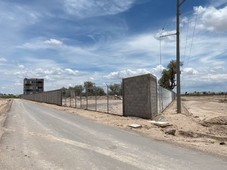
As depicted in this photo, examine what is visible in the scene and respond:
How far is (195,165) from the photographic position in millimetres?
8055

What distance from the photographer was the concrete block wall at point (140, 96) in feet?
73.0

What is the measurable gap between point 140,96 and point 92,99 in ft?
85.7

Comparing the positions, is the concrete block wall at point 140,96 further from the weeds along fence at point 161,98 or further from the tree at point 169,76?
the tree at point 169,76

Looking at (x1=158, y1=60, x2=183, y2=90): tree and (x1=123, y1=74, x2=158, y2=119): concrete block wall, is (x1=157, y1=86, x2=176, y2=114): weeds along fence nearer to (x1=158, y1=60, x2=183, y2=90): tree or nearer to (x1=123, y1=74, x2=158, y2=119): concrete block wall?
(x1=123, y1=74, x2=158, y2=119): concrete block wall

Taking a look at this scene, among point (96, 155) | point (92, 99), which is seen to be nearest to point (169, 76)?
point (92, 99)

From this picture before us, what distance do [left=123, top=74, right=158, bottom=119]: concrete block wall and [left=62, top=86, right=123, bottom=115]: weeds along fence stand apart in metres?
4.04

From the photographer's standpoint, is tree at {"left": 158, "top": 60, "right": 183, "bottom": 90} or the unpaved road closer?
A: the unpaved road

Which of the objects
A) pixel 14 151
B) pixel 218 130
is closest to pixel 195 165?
pixel 14 151

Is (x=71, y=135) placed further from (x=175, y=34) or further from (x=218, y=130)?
(x=175, y=34)

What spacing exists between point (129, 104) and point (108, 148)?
14554 mm

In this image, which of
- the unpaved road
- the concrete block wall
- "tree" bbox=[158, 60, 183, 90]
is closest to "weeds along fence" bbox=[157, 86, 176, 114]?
the concrete block wall

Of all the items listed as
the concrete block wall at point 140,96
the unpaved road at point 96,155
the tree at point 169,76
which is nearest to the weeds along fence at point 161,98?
the concrete block wall at point 140,96

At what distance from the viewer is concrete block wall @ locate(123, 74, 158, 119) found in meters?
22.2

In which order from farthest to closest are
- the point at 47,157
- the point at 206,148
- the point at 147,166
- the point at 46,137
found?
the point at 46,137 → the point at 206,148 → the point at 47,157 → the point at 147,166
